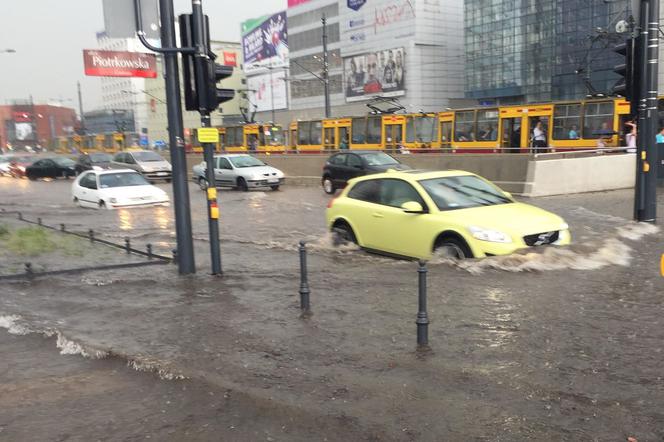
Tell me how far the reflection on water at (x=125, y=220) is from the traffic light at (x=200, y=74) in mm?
7793

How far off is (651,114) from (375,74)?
6987 cm

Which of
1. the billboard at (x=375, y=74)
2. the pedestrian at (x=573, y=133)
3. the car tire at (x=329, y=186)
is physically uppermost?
the billboard at (x=375, y=74)

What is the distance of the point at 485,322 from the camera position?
5.92 metres

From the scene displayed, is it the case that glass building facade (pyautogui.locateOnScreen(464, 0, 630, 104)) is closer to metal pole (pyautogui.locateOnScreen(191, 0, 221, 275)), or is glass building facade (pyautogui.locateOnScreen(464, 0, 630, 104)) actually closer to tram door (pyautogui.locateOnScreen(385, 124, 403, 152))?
tram door (pyautogui.locateOnScreen(385, 124, 403, 152))

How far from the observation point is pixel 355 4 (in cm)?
8250

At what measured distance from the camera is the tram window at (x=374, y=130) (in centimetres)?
3294

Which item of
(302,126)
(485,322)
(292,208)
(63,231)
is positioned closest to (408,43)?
(302,126)

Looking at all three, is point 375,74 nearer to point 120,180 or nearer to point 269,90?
point 269,90

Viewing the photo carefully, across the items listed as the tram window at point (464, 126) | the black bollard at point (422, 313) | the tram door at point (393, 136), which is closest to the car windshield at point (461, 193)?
the black bollard at point (422, 313)

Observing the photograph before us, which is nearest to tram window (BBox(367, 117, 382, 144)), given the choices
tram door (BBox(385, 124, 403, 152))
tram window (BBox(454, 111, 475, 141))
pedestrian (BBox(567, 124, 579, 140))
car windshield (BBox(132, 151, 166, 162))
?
tram door (BBox(385, 124, 403, 152))

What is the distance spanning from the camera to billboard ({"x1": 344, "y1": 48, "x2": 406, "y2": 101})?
250 ft

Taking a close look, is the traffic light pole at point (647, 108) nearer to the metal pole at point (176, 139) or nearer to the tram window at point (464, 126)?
the metal pole at point (176, 139)

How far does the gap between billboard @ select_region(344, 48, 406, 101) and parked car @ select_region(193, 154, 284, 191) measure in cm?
5317

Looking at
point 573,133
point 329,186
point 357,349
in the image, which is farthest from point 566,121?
point 357,349
